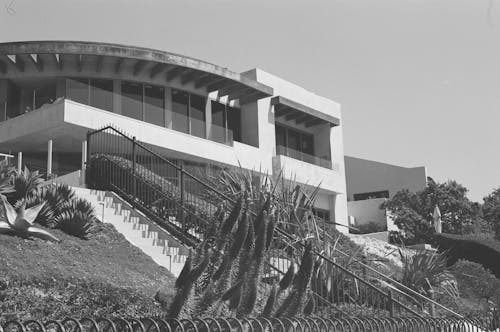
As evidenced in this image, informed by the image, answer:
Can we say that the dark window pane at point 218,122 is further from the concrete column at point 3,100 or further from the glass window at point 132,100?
the concrete column at point 3,100

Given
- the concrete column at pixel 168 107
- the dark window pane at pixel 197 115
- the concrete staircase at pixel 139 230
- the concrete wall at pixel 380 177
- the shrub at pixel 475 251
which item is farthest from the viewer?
the concrete wall at pixel 380 177

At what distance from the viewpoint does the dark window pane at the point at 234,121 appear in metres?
31.0

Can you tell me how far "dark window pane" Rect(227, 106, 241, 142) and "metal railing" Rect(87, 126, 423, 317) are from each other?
14.3 m

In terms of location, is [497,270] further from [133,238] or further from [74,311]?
[74,311]

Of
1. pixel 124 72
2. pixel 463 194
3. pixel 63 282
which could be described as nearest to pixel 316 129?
pixel 463 194

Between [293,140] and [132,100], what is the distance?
38.1ft

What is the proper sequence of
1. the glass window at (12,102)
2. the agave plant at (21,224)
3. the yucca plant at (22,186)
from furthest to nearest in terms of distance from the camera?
the glass window at (12,102) < the yucca plant at (22,186) < the agave plant at (21,224)

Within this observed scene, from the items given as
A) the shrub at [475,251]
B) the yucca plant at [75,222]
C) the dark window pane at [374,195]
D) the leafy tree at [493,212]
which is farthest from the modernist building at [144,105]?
the dark window pane at [374,195]

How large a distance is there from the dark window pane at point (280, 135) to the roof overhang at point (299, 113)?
2.03 feet

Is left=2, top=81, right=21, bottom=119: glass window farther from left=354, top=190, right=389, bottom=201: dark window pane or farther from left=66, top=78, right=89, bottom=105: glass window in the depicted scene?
left=354, top=190, right=389, bottom=201: dark window pane

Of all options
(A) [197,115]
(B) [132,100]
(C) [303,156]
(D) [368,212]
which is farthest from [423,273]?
(D) [368,212]

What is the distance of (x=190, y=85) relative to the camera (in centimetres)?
2845

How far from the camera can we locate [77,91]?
79.7 ft

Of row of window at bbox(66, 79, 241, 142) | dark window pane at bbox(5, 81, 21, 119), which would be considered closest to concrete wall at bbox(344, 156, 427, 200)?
row of window at bbox(66, 79, 241, 142)
